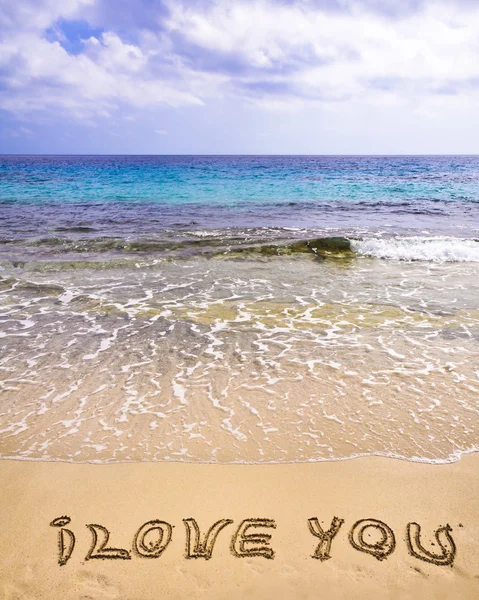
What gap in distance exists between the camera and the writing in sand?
2.96 metres

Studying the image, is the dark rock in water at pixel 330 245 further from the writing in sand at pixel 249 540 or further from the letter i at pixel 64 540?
→ the letter i at pixel 64 540

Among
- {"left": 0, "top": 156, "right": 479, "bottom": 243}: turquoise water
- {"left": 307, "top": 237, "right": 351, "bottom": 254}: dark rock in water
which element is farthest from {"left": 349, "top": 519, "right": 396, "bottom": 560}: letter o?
{"left": 0, "top": 156, "right": 479, "bottom": 243}: turquoise water

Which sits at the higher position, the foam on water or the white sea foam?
the white sea foam

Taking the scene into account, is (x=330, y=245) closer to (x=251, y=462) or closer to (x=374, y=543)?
(x=251, y=462)

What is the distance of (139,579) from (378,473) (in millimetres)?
2219

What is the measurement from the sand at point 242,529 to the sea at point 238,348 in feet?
0.97

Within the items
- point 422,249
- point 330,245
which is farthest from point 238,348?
point 422,249

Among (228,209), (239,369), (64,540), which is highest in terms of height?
(228,209)

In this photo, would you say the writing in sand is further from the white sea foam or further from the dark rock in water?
the dark rock in water

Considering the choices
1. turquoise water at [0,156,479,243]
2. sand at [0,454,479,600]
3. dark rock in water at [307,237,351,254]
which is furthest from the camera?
turquoise water at [0,156,479,243]

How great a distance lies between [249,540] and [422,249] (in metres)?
12.2

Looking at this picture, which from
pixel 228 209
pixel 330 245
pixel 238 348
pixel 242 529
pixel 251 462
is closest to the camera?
pixel 242 529

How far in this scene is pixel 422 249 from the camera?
43.2 feet

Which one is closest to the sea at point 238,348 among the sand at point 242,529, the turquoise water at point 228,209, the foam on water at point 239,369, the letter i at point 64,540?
the foam on water at point 239,369
